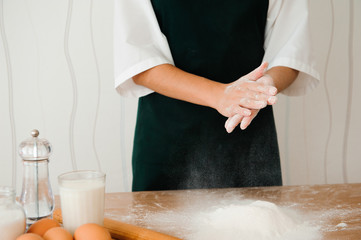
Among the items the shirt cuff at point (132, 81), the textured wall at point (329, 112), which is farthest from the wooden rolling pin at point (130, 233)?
the textured wall at point (329, 112)

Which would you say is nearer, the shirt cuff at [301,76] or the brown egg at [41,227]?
the brown egg at [41,227]

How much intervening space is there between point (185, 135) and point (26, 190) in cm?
67

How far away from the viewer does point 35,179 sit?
916 mm

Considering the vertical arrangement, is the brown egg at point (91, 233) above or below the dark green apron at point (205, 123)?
below

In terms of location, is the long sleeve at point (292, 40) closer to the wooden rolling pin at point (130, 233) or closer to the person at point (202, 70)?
the person at point (202, 70)

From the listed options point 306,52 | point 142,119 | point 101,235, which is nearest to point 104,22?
point 142,119

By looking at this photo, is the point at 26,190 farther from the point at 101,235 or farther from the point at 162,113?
the point at 162,113

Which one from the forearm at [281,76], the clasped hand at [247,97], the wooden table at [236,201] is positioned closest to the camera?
the wooden table at [236,201]

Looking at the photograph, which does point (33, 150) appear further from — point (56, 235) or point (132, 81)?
point (132, 81)

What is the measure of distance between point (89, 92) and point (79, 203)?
4.79 feet

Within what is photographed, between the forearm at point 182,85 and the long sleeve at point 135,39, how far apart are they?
0.05 metres

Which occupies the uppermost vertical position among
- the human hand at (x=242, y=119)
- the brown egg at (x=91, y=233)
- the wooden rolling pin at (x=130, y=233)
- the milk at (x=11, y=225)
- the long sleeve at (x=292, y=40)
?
the long sleeve at (x=292, y=40)

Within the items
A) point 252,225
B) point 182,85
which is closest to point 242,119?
point 182,85

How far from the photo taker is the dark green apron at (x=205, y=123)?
4.73ft
